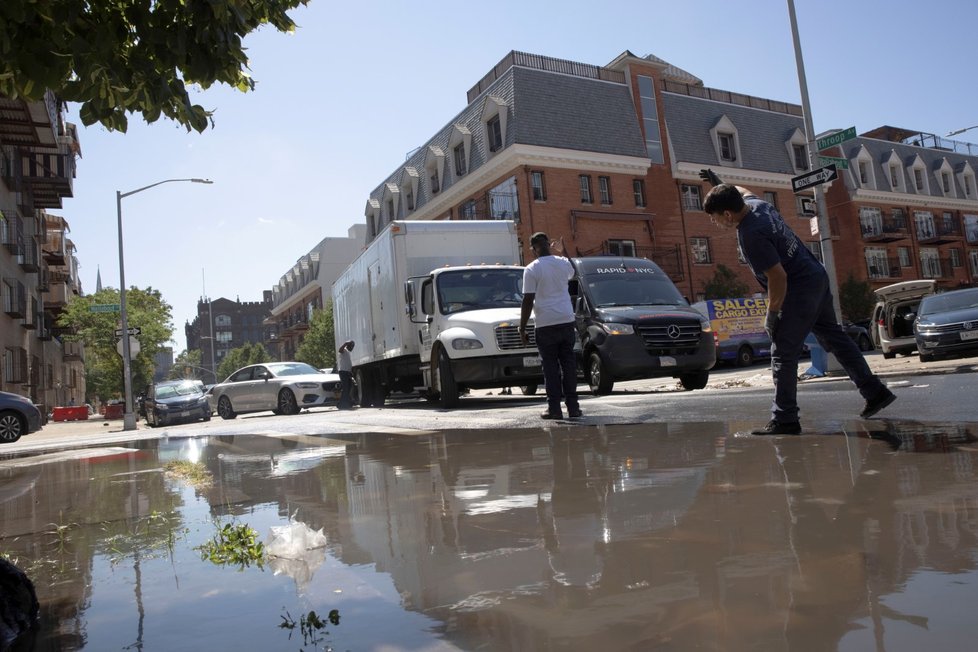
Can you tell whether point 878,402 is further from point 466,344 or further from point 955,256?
point 955,256

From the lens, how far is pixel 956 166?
55625mm

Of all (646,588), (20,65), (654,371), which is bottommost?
(646,588)

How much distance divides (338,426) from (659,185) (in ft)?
111

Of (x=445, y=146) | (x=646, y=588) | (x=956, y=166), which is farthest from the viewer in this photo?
(x=956, y=166)

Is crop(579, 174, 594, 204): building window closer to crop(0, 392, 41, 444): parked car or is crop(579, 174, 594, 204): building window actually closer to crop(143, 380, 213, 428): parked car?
crop(143, 380, 213, 428): parked car

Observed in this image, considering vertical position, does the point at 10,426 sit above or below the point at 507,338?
below

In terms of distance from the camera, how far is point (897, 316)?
1973 cm

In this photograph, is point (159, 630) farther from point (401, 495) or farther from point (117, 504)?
point (117, 504)

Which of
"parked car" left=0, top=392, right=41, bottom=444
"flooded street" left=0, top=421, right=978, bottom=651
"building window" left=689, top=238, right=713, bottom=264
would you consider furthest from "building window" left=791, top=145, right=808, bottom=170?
"flooded street" left=0, top=421, right=978, bottom=651

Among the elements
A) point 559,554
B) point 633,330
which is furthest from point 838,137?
point 559,554

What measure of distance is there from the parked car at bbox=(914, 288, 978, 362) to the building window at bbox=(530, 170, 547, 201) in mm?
21369

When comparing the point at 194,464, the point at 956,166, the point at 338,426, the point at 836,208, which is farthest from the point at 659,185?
the point at 194,464

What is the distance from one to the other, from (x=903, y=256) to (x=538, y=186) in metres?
29.4

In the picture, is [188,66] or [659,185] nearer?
[188,66]
